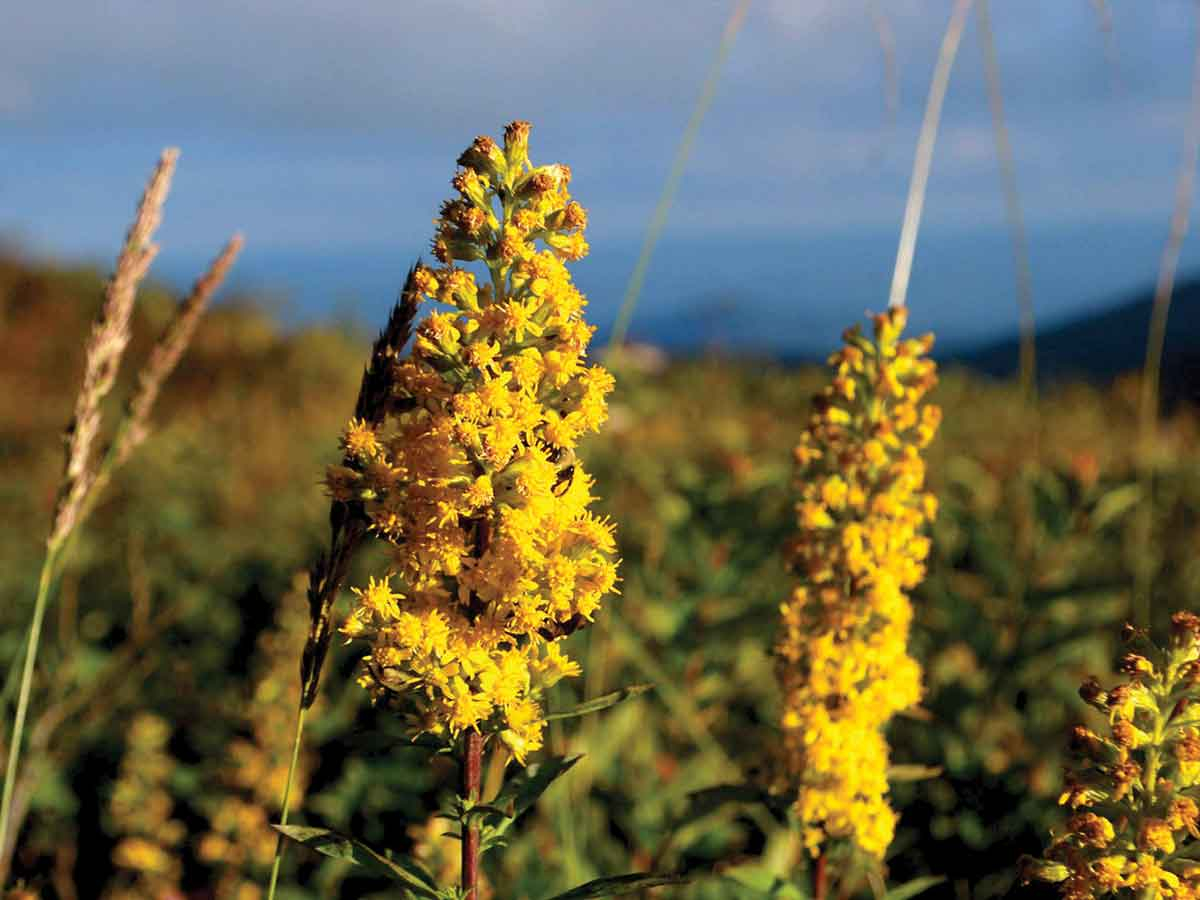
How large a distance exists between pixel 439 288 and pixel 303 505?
230 inches

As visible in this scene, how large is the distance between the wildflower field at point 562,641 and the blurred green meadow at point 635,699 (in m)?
0.02

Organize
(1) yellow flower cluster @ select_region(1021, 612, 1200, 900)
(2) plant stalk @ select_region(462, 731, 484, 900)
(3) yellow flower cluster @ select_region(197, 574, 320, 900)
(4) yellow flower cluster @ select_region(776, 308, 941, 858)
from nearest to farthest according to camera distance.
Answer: (1) yellow flower cluster @ select_region(1021, 612, 1200, 900), (2) plant stalk @ select_region(462, 731, 484, 900), (4) yellow flower cluster @ select_region(776, 308, 941, 858), (3) yellow flower cluster @ select_region(197, 574, 320, 900)

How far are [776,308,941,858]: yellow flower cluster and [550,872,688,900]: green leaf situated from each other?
2.54 feet

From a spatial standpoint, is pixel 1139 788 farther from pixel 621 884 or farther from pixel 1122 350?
pixel 1122 350

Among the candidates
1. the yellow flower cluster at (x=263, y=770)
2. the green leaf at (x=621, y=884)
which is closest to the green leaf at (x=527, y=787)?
the green leaf at (x=621, y=884)

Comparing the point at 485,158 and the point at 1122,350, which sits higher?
the point at 1122,350

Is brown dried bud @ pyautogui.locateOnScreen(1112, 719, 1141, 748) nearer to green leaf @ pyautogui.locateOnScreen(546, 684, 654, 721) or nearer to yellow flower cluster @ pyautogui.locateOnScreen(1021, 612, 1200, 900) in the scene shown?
yellow flower cluster @ pyautogui.locateOnScreen(1021, 612, 1200, 900)

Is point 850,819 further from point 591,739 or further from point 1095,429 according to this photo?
point 1095,429

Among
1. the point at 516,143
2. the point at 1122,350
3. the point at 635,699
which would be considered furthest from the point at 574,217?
the point at 1122,350

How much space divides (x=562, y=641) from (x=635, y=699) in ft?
2.63

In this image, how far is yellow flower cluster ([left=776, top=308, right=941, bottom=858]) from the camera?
2.30m

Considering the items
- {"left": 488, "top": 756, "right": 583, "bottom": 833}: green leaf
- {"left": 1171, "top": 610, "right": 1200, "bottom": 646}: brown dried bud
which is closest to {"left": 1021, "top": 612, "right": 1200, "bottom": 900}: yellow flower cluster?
{"left": 1171, "top": 610, "right": 1200, "bottom": 646}: brown dried bud

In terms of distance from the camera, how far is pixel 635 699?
3.70 metres

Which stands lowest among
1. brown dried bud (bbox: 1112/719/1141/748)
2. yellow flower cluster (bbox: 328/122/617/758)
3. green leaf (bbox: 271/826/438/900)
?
green leaf (bbox: 271/826/438/900)
